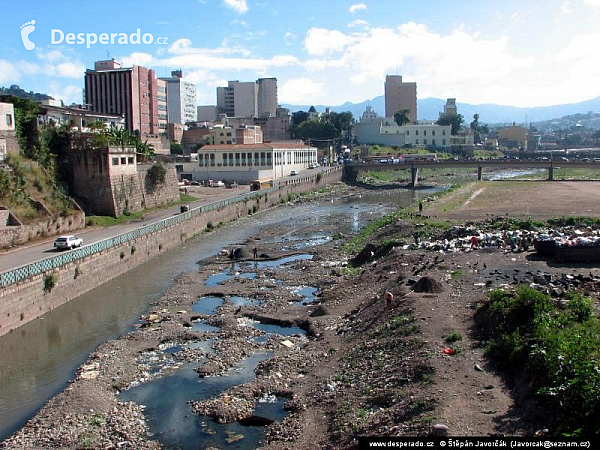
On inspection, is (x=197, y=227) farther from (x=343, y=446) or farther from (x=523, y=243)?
(x=343, y=446)

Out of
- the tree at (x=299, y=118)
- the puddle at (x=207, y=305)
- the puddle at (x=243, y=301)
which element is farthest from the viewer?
the tree at (x=299, y=118)

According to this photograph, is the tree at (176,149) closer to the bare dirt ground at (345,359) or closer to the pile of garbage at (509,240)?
the pile of garbage at (509,240)

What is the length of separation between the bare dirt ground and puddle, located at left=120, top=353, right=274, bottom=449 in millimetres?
377

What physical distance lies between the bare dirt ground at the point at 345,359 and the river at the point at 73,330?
0.98m

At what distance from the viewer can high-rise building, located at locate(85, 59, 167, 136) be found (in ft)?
384

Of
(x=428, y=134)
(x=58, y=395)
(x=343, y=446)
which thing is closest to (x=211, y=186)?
(x=58, y=395)

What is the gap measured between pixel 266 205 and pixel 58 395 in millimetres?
54305

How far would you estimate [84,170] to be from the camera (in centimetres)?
5238

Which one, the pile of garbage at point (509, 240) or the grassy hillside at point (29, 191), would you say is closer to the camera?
the pile of garbage at point (509, 240)

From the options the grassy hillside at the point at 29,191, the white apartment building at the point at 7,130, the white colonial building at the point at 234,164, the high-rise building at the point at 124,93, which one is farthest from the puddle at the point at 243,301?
the high-rise building at the point at 124,93

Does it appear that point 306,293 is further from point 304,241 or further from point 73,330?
point 304,241

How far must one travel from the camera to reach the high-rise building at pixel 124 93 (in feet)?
384

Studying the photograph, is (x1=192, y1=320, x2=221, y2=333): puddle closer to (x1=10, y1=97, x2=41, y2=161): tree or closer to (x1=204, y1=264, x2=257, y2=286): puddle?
(x1=204, y1=264, x2=257, y2=286): puddle

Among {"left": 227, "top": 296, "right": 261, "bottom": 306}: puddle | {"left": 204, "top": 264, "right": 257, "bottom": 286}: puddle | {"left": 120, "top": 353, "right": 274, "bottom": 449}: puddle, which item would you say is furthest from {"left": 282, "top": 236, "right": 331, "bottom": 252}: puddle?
{"left": 120, "top": 353, "right": 274, "bottom": 449}: puddle
